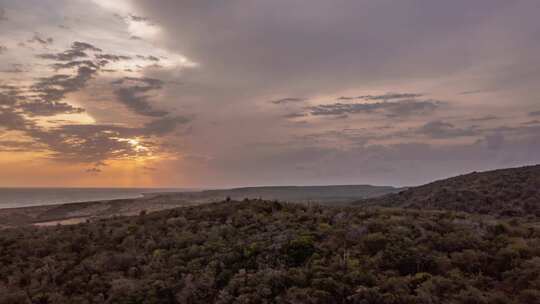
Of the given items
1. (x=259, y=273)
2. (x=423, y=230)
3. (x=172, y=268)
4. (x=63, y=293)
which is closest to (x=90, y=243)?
(x=63, y=293)

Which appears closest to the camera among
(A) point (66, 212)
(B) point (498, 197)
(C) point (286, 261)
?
(C) point (286, 261)

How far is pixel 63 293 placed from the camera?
44.9 ft

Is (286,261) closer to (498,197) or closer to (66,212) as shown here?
(498,197)

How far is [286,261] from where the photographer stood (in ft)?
47.5

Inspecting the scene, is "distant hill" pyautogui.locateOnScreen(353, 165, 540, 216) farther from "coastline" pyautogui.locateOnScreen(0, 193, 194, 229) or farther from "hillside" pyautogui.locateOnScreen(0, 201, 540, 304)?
"coastline" pyautogui.locateOnScreen(0, 193, 194, 229)

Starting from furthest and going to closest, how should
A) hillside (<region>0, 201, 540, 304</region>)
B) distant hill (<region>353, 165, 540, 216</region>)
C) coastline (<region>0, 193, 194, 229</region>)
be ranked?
coastline (<region>0, 193, 194, 229</region>)
distant hill (<region>353, 165, 540, 216</region>)
hillside (<region>0, 201, 540, 304</region>)

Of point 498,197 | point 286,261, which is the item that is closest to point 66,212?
point 286,261

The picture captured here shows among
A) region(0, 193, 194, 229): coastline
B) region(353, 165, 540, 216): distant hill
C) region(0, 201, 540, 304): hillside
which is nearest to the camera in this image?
region(0, 201, 540, 304): hillside

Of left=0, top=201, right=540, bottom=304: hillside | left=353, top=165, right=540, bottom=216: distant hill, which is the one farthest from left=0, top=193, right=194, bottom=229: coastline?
left=353, top=165, right=540, bottom=216: distant hill

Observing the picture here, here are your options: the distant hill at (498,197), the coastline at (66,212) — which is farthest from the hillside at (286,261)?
the coastline at (66,212)

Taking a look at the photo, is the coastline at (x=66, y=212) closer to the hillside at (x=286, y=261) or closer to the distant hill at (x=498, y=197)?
the hillside at (x=286, y=261)

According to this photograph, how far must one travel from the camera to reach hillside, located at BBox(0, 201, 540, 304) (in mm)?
11461

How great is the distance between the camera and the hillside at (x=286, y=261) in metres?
11.5

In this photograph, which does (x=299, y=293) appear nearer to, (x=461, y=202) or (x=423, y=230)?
(x=423, y=230)
